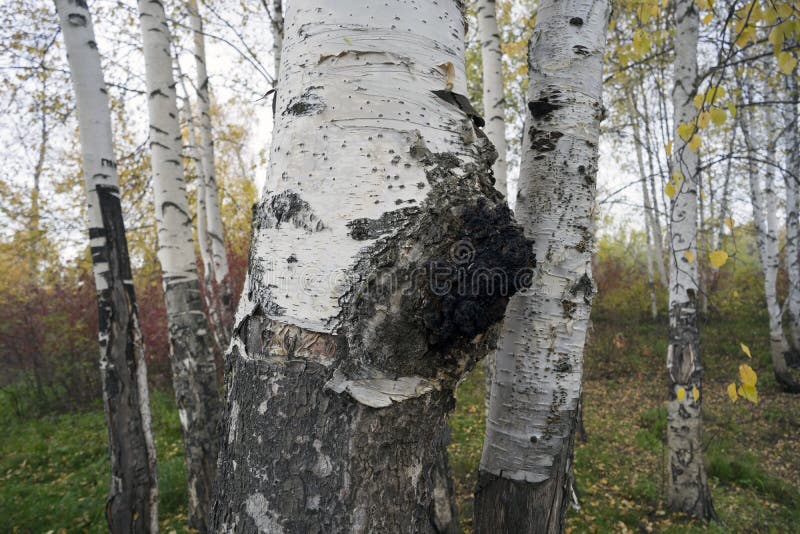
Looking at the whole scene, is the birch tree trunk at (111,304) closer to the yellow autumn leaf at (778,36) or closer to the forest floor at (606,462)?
the forest floor at (606,462)

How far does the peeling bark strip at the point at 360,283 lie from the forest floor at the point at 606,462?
3800 mm

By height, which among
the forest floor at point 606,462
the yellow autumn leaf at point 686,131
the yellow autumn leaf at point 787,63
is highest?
the yellow autumn leaf at point 787,63

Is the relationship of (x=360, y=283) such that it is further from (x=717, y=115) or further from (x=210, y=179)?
(x=210, y=179)

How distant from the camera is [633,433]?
6062 millimetres

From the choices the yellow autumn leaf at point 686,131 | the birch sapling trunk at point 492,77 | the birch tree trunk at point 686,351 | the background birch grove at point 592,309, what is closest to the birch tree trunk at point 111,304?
the background birch grove at point 592,309

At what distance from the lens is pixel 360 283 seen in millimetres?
671

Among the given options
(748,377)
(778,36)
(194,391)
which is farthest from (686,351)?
(194,391)

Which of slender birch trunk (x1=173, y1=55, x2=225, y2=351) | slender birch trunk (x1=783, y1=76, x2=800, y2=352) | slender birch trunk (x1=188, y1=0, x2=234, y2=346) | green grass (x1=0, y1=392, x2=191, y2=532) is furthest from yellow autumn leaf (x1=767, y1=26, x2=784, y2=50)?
slender birch trunk (x1=783, y1=76, x2=800, y2=352)

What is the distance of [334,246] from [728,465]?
6.19 m

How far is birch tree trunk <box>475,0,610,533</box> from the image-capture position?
3.98ft

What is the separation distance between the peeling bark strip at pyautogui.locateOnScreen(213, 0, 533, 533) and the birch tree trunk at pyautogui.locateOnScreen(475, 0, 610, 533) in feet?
1.57

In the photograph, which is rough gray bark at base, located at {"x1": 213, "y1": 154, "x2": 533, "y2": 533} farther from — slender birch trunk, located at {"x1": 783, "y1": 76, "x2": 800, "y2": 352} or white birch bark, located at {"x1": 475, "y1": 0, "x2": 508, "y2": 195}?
slender birch trunk, located at {"x1": 783, "y1": 76, "x2": 800, "y2": 352}

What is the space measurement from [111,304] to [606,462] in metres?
5.53

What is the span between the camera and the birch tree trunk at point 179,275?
356 cm
